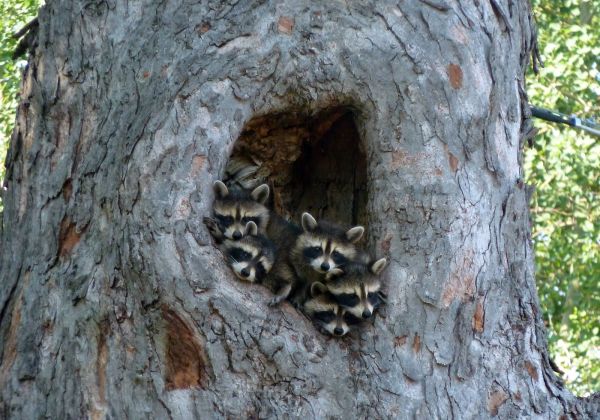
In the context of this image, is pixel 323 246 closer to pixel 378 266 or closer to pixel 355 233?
pixel 355 233

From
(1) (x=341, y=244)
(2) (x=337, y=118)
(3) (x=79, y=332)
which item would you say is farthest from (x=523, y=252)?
(3) (x=79, y=332)

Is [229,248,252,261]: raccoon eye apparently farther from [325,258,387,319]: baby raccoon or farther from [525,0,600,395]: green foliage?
[525,0,600,395]: green foliage

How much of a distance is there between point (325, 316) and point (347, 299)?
0.13 meters

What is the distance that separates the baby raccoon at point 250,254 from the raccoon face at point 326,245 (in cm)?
20

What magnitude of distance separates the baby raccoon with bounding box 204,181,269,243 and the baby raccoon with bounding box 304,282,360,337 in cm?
45

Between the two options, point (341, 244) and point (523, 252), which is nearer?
point (523, 252)

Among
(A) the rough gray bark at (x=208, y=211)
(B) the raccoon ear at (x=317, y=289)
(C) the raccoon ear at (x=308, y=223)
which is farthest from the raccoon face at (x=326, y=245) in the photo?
(A) the rough gray bark at (x=208, y=211)

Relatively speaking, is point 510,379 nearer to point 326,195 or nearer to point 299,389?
point 299,389

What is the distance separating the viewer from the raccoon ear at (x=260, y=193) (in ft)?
15.4

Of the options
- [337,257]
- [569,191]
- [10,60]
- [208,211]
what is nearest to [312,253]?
[337,257]

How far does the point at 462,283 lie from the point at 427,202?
383mm

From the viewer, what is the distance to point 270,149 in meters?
4.84

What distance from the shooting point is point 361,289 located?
13.1 feet

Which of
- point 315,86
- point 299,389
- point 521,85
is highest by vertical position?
point 315,86
